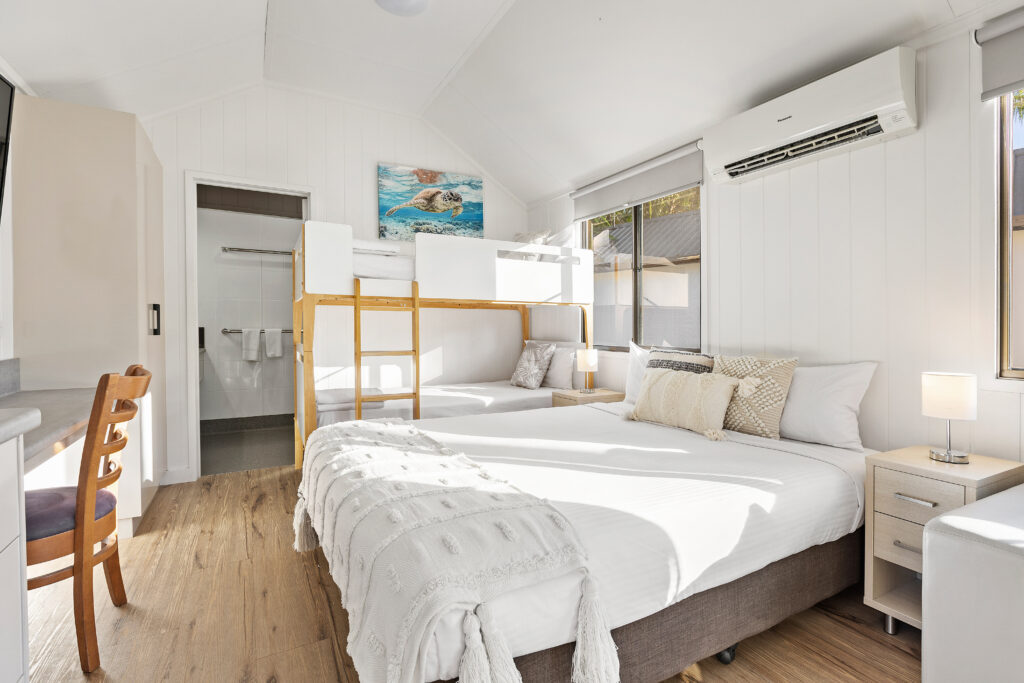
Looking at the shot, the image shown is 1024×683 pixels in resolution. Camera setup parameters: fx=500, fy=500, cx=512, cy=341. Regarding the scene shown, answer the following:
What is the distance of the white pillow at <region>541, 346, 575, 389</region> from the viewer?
4004 mm

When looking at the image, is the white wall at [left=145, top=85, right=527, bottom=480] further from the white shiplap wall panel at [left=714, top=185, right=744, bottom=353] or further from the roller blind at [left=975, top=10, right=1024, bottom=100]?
the roller blind at [left=975, top=10, right=1024, bottom=100]

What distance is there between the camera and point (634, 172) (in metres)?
3.53

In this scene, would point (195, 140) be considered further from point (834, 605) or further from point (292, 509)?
point (834, 605)

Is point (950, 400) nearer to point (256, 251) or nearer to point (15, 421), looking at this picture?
point (15, 421)

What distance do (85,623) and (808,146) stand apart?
338cm

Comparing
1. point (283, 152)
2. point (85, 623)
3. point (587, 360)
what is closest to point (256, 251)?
point (283, 152)

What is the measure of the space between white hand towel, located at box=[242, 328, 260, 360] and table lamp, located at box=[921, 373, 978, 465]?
5350 mm

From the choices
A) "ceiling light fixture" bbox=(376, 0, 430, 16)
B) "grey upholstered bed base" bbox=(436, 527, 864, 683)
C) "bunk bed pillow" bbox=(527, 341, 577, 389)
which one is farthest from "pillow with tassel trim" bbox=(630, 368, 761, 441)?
"ceiling light fixture" bbox=(376, 0, 430, 16)

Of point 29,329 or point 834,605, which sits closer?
point 834,605

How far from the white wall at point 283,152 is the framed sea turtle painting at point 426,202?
82 millimetres

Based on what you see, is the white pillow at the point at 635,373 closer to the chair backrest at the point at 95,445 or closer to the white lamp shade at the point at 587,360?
the white lamp shade at the point at 587,360

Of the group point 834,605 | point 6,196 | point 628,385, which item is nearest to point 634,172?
point 628,385

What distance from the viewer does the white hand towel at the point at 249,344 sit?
16.9 feet

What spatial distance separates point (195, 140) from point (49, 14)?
4.85ft
